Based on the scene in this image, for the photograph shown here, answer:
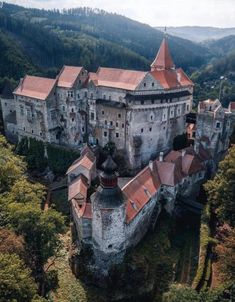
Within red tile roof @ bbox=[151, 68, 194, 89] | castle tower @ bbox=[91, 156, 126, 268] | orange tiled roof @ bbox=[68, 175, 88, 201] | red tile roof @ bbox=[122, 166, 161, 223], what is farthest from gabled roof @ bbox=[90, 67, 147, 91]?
castle tower @ bbox=[91, 156, 126, 268]

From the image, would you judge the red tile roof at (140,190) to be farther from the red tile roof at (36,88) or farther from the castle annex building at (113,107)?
the red tile roof at (36,88)

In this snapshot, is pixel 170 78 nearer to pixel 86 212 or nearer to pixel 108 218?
pixel 86 212

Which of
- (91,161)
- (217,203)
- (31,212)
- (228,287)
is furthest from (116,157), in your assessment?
(228,287)

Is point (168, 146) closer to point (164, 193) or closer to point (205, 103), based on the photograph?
point (205, 103)

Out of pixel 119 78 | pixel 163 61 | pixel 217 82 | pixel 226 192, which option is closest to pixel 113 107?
pixel 119 78

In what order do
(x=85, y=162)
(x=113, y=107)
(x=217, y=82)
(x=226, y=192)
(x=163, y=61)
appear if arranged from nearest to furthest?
(x=226, y=192) → (x=85, y=162) → (x=113, y=107) → (x=163, y=61) → (x=217, y=82)

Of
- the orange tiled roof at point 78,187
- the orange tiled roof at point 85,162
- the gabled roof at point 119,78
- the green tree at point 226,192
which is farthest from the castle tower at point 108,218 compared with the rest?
the gabled roof at point 119,78
